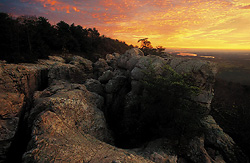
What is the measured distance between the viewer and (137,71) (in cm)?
1344

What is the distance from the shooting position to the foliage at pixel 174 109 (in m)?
8.03

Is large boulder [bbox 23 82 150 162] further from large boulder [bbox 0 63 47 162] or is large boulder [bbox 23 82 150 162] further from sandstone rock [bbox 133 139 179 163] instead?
sandstone rock [bbox 133 139 179 163]

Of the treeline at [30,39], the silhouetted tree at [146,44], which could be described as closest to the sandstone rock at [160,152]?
the treeline at [30,39]

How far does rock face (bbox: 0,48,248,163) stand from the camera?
188 inches

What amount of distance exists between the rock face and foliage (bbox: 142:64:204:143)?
1.66 feet

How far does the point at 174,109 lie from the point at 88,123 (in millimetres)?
6499

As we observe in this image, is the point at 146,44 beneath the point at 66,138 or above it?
above

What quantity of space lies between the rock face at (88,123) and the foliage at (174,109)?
1.66ft

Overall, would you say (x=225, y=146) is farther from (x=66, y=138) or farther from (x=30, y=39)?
(x=30, y=39)

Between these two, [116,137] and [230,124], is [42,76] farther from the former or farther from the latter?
[230,124]

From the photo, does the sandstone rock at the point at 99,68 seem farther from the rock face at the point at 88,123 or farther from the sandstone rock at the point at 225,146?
the sandstone rock at the point at 225,146

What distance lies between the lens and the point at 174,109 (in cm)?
825

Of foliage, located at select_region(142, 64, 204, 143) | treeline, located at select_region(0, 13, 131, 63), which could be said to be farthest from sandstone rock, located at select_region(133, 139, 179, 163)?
treeline, located at select_region(0, 13, 131, 63)

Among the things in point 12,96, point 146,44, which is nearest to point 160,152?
point 12,96
